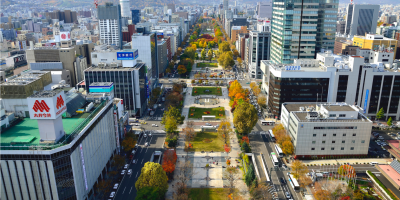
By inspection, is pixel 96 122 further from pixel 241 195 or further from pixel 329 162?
pixel 329 162

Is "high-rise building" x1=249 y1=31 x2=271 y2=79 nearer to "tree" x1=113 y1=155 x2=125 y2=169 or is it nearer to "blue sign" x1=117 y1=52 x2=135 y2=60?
"blue sign" x1=117 y1=52 x2=135 y2=60

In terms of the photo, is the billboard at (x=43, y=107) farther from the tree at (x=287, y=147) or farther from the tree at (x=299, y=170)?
the tree at (x=287, y=147)

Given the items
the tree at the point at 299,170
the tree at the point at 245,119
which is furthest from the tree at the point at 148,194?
the tree at the point at 245,119

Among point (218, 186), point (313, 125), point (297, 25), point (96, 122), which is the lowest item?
point (218, 186)

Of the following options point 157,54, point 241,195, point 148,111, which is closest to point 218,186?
point 241,195

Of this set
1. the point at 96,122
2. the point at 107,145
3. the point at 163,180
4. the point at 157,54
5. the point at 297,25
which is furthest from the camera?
the point at 157,54

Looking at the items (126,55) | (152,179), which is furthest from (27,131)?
(126,55)

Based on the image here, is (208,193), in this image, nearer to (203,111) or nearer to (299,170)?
(299,170)

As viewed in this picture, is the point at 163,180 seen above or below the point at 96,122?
below
